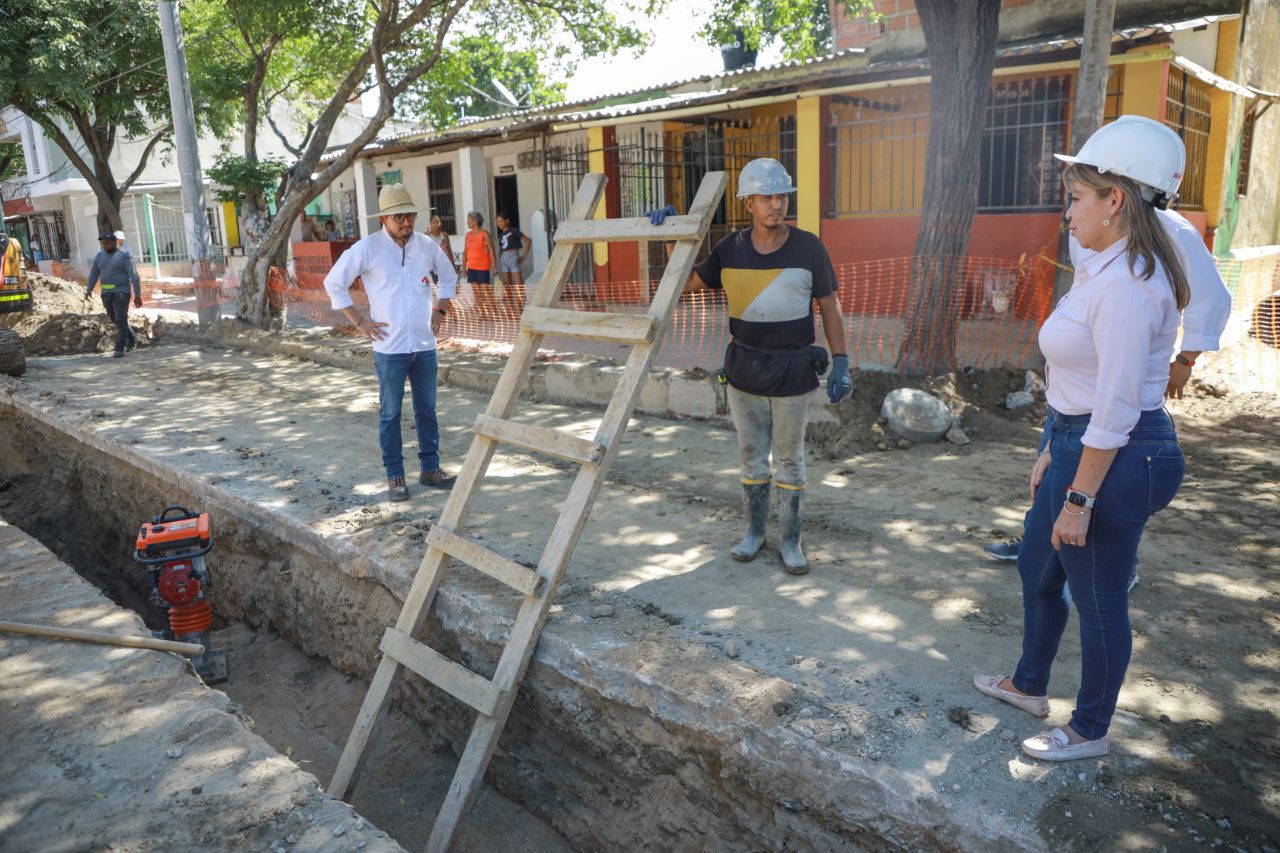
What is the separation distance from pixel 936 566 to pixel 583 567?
178 cm

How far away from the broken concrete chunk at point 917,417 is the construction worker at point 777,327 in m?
2.53

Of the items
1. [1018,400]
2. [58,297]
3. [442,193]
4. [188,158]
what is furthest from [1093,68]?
[58,297]

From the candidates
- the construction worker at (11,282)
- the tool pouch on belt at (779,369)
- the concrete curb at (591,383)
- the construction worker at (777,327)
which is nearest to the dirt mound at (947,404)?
the concrete curb at (591,383)

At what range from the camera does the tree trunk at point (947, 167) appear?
7090mm

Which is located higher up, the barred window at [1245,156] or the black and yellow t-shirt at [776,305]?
the barred window at [1245,156]

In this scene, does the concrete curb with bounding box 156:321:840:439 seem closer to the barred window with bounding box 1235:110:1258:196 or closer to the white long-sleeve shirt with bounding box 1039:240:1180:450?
the white long-sleeve shirt with bounding box 1039:240:1180:450

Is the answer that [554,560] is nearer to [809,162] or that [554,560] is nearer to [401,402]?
[401,402]

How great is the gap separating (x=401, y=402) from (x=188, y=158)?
404 inches

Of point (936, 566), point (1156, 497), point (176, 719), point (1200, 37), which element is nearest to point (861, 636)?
point (936, 566)

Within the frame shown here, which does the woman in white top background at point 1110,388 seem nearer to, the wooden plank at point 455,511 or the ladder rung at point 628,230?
the ladder rung at point 628,230

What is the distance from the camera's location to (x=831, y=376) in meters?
4.29

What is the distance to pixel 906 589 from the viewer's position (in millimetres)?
4227

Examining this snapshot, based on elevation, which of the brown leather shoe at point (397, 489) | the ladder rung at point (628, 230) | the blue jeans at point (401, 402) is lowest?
the brown leather shoe at point (397, 489)

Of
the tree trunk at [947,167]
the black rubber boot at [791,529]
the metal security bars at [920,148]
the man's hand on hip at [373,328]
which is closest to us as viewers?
the black rubber boot at [791,529]
